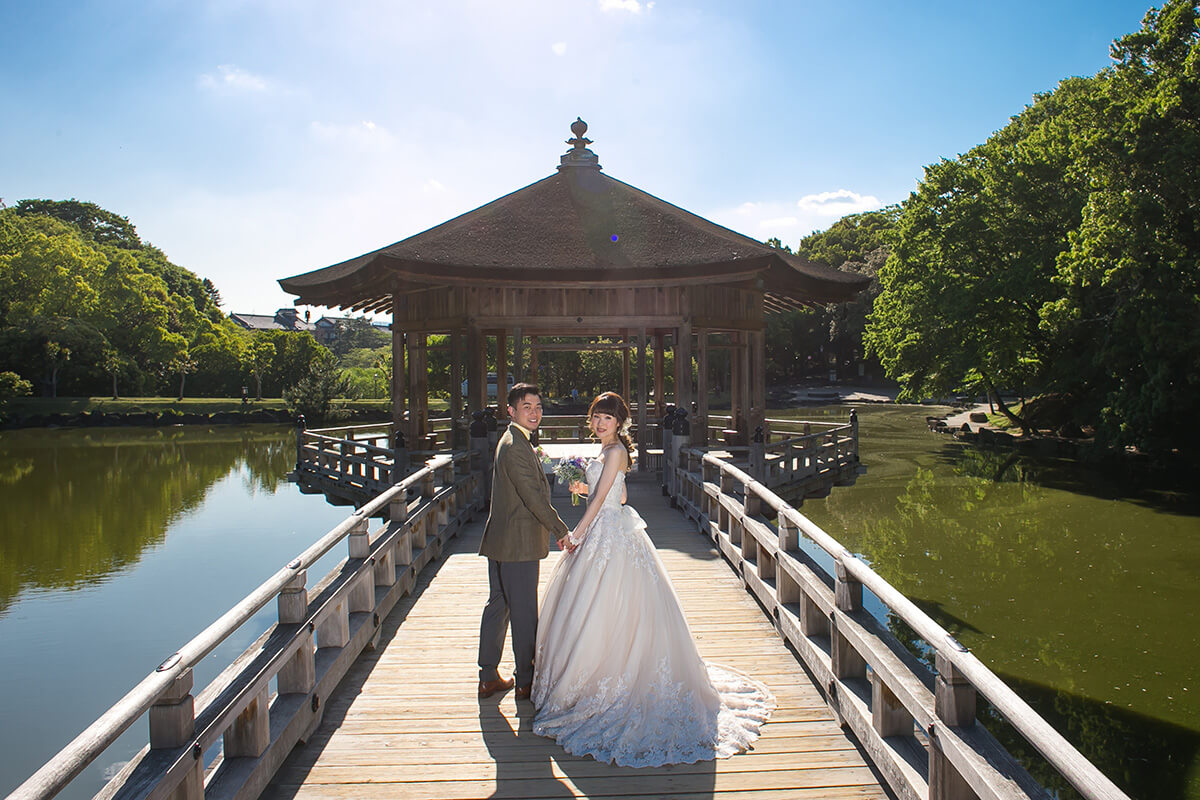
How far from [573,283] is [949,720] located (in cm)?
1024

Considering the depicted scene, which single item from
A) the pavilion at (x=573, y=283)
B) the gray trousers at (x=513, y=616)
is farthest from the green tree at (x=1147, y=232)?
the gray trousers at (x=513, y=616)

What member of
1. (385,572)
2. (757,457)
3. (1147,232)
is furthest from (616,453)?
(1147,232)

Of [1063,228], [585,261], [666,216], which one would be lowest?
[585,261]

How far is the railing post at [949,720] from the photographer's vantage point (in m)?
3.04

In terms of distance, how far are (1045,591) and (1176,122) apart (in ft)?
41.1

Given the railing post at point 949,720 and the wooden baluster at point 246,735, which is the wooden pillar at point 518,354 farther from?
the railing post at point 949,720

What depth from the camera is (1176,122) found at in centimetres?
1862

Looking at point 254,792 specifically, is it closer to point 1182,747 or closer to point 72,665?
point 1182,747

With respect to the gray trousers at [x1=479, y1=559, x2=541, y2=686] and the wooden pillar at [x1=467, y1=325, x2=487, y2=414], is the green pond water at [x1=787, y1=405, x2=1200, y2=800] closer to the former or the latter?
the gray trousers at [x1=479, y1=559, x2=541, y2=686]

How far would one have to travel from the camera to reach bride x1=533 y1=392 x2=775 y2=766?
4020mm

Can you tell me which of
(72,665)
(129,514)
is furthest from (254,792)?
(129,514)

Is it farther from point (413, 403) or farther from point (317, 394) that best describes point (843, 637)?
point (317, 394)

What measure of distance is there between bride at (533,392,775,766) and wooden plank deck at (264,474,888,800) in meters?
0.13

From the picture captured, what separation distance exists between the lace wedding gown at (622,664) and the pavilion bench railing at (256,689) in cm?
124
